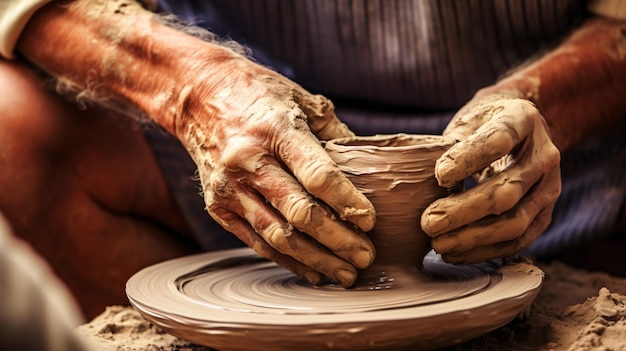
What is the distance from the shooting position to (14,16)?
175 centimetres

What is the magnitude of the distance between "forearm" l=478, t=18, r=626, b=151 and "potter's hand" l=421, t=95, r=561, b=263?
380 mm

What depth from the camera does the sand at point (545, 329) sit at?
3.97 ft

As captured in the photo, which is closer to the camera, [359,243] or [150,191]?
[359,243]

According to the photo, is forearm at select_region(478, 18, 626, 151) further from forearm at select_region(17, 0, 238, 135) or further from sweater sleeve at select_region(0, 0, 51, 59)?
sweater sleeve at select_region(0, 0, 51, 59)

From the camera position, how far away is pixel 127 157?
6.33 ft

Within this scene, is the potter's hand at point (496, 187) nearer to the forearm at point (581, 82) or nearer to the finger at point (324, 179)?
the finger at point (324, 179)

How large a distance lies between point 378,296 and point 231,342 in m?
0.25

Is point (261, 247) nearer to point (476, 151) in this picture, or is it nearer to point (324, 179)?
point (324, 179)

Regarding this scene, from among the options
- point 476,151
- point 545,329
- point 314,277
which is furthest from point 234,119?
point 545,329

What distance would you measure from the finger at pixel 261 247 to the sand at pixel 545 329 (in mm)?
211

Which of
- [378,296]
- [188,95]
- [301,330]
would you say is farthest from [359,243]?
[188,95]

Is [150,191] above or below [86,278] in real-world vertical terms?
above

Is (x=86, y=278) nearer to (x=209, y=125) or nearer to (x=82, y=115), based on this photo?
(x=82, y=115)

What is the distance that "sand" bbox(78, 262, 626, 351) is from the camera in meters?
1.21
